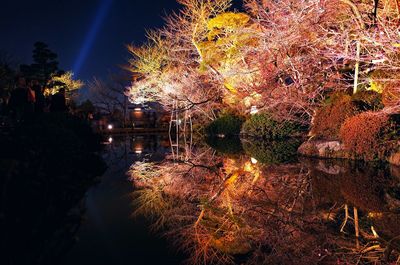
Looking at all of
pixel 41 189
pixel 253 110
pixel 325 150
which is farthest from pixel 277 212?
pixel 253 110

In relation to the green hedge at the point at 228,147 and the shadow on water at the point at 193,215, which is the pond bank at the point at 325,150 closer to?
the shadow on water at the point at 193,215

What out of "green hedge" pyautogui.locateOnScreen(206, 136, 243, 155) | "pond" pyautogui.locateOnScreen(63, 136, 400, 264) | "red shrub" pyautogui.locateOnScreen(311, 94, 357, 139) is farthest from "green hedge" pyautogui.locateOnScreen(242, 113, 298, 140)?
"pond" pyautogui.locateOnScreen(63, 136, 400, 264)

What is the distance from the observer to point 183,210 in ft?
20.8

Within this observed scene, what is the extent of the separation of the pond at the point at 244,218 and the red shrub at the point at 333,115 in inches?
137

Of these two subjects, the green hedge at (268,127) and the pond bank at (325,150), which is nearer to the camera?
the pond bank at (325,150)

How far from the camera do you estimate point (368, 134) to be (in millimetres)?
11273

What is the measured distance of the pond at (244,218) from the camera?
13.7ft

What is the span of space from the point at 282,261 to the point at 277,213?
1.85 m

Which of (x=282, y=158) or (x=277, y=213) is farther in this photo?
(x=282, y=158)

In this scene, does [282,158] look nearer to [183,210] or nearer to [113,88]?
[183,210]

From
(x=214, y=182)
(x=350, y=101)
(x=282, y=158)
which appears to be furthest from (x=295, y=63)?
(x=214, y=182)

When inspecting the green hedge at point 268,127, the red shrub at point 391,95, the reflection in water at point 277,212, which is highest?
the red shrub at point 391,95

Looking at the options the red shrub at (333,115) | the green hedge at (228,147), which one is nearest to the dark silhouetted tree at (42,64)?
the green hedge at (228,147)

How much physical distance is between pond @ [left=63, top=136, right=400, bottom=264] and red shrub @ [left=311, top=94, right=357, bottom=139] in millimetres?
3471
